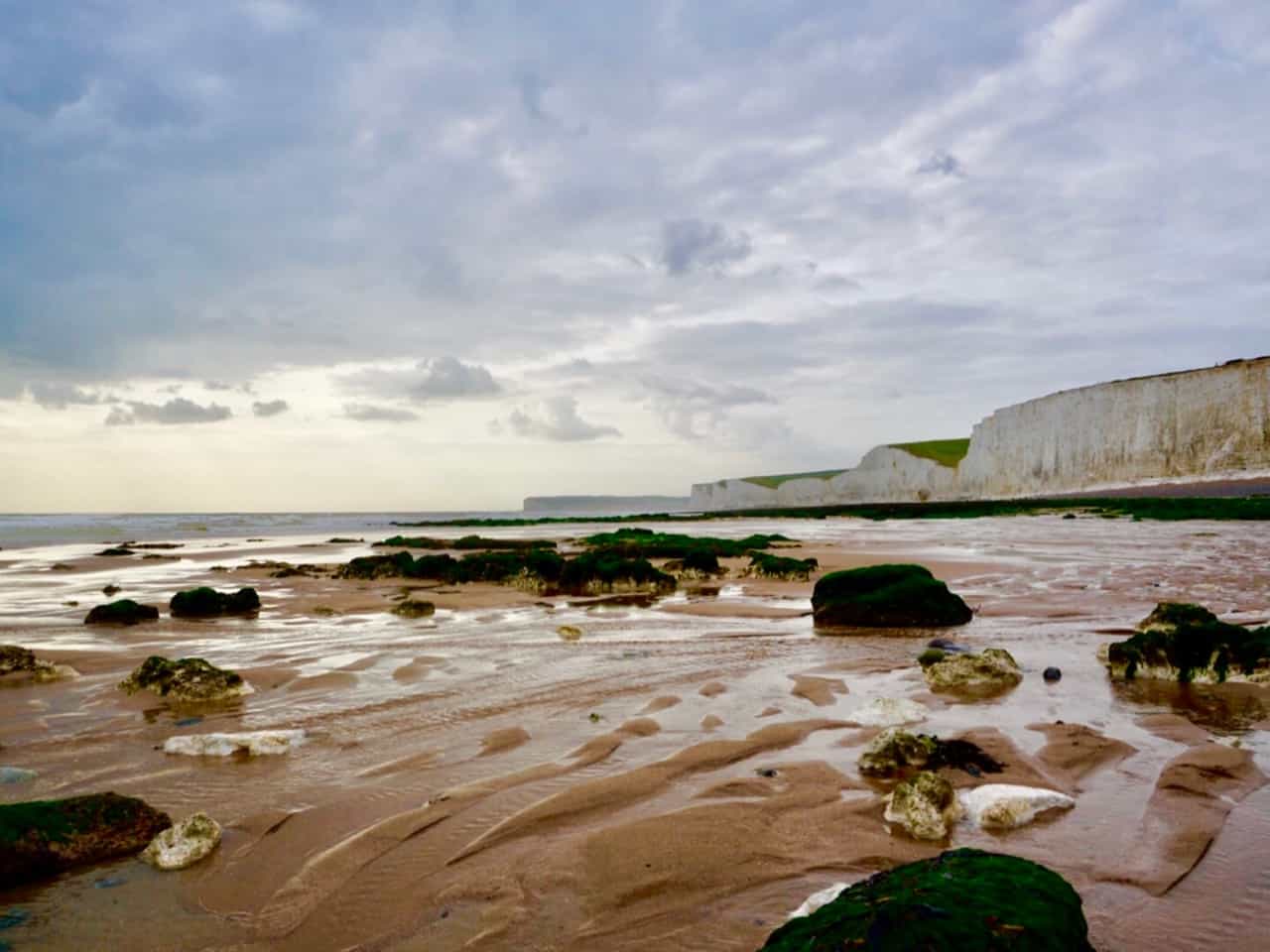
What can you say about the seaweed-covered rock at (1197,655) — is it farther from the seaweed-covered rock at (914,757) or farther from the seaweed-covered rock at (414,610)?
the seaweed-covered rock at (414,610)

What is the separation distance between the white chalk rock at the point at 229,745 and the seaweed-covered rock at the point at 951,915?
3817 millimetres

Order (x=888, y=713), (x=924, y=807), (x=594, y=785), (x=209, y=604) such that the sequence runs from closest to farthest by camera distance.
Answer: (x=924, y=807) → (x=594, y=785) → (x=888, y=713) → (x=209, y=604)

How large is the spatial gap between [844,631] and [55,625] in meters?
10.7

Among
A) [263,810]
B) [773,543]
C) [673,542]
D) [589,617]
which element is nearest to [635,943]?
[263,810]

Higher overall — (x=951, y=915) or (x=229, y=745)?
(x=951, y=915)

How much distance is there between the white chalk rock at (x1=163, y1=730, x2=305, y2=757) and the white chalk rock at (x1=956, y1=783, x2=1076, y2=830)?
4.04m

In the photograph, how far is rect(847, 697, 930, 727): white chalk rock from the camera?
17.3 ft

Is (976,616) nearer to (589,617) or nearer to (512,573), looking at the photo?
(589,617)

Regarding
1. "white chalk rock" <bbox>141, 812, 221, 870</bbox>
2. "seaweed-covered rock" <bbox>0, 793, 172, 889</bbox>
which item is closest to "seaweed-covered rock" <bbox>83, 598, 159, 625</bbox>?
"seaweed-covered rock" <bbox>0, 793, 172, 889</bbox>

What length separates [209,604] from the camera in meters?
11.8

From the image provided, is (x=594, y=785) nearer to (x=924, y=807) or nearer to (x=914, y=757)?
(x=924, y=807)

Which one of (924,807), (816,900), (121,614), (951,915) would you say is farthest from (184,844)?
(121,614)

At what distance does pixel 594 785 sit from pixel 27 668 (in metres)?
6.37

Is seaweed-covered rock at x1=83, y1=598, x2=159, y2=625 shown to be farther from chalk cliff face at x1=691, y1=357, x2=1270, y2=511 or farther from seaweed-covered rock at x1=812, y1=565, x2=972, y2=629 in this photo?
chalk cliff face at x1=691, y1=357, x2=1270, y2=511
